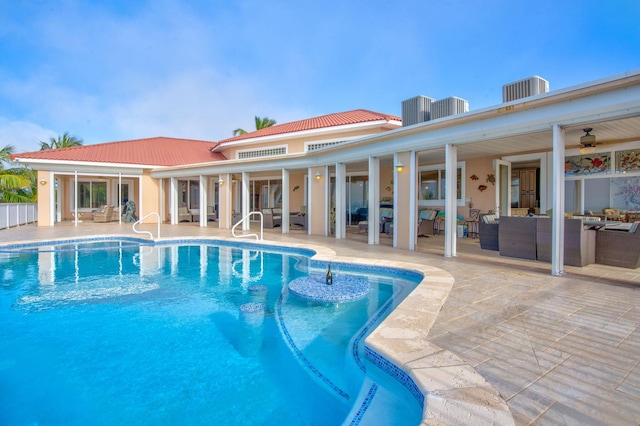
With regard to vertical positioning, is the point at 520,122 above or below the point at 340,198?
above

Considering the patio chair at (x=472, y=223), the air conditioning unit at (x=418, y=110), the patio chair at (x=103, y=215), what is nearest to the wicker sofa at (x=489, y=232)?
the patio chair at (x=472, y=223)

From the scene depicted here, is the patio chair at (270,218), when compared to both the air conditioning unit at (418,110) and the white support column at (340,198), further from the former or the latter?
the air conditioning unit at (418,110)

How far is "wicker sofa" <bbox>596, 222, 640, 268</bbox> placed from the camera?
6.61 metres

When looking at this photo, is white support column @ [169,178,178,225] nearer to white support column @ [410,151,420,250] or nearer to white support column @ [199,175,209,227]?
white support column @ [199,175,209,227]

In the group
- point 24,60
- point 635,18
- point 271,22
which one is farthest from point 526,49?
point 24,60

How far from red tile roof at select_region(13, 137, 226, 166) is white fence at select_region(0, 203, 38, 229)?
99.1 inches

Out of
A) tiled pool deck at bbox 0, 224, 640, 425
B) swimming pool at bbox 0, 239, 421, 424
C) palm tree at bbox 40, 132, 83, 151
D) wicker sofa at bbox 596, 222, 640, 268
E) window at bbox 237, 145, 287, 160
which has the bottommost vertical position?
swimming pool at bbox 0, 239, 421, 424

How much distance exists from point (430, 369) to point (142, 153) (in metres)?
22.0

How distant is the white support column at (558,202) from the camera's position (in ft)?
20.4

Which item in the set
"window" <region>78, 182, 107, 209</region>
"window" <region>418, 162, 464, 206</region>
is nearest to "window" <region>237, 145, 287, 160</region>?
"window" <region>418, 162, 464, 206</region>

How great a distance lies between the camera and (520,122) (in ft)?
22.1

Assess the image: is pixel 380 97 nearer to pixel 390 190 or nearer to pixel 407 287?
pixel 390 190

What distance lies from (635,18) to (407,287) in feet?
38.3

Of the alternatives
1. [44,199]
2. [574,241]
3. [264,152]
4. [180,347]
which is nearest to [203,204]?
[264,152]
